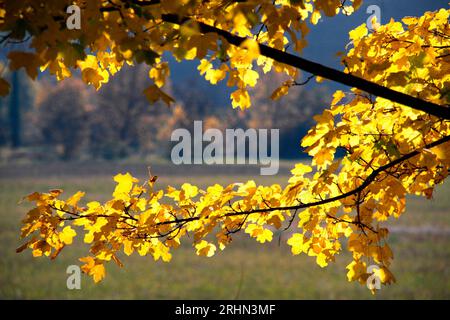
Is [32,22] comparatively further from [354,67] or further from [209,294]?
[209,294]

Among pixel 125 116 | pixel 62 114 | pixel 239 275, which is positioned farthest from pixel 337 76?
pixel 62 114

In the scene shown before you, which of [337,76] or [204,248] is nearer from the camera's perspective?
[337,76]

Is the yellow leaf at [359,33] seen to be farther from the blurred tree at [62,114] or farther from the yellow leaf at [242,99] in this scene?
the blurred tree at [62,114]

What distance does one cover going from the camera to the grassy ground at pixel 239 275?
1154 cm

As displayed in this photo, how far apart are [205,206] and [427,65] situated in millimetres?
1450

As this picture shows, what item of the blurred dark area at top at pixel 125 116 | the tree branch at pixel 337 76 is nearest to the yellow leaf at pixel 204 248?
the tree branch at pixel 337 76

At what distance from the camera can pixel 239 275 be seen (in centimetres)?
1331

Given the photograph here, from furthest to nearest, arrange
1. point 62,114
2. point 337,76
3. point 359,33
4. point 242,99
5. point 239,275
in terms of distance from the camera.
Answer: point 62,114
point 239,275
point 359,33
point 242,99
point 337,76

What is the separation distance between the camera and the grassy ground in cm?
1154

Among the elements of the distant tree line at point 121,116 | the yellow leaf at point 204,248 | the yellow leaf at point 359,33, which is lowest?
the yellow leaf at point 204,248

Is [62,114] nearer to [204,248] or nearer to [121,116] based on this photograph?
[121,116]

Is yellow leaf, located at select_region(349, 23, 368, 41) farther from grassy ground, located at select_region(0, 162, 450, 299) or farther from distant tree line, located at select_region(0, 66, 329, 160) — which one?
distant tree line, located at select_region(0, 66, 329, 160)
